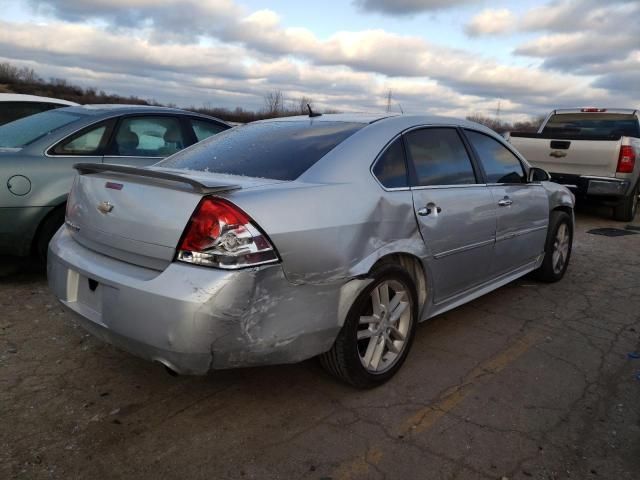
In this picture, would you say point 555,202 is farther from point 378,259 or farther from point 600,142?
point 600,142

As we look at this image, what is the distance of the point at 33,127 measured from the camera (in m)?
5.08

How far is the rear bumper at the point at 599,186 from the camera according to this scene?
854cm

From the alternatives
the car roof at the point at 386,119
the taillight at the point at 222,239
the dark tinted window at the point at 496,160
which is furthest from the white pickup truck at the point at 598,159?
the taillight at the point at 222,239

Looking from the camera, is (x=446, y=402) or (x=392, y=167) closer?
(x=446, y=402)

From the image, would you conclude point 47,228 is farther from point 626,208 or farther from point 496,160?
point 626,208

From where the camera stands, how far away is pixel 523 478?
239cm

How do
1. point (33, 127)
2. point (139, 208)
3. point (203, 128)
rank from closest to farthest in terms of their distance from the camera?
1. point (139, 208)
2. point (33, 127)
3. point (203, 128)

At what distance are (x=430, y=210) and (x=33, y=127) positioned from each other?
3887 millimetres

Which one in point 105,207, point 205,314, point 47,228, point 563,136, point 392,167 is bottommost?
point 47,228

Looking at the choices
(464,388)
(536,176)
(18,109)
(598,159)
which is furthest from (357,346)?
(598,159)

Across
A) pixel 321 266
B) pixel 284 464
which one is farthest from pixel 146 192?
pixel 284 464

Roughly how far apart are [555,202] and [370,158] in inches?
108

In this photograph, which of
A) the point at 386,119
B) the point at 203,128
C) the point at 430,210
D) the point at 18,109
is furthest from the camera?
the point at 18,109

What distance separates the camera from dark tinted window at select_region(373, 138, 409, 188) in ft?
10.3
